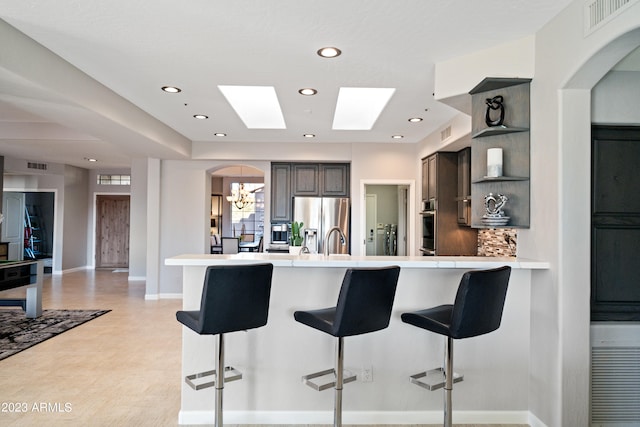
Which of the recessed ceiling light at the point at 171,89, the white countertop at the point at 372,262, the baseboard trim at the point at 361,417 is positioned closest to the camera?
the white countertop at the point at 372,262

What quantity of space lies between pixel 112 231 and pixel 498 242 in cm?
965

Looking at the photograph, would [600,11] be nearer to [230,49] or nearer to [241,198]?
[230,49]

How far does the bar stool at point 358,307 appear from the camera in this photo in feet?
7.07

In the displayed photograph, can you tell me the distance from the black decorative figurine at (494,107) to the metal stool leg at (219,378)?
227 cm

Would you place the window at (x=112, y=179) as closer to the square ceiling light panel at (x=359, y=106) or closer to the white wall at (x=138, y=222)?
the white wall at (x=138, y=222)

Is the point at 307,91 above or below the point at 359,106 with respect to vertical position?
below

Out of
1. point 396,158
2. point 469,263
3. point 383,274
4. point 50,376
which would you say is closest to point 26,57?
point 50,376

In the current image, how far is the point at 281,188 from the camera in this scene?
23.1 feet

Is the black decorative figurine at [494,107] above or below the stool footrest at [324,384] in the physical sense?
above

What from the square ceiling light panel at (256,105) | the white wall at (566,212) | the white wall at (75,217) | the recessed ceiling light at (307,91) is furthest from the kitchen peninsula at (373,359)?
the white wall at (75,217)

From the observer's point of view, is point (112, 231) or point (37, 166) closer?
point (37, 166)

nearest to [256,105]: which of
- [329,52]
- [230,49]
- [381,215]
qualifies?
[230,49]

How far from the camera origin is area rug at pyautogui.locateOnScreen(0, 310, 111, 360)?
170 inches

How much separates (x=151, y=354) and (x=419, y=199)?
4.27 meters
